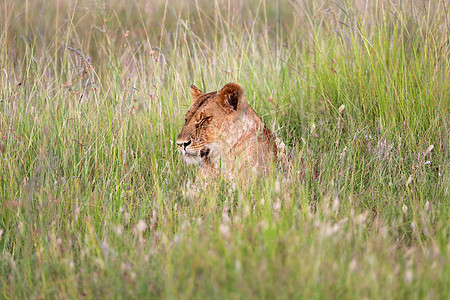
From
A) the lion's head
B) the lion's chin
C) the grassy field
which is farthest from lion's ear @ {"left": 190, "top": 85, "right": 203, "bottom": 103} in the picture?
the lion's chin

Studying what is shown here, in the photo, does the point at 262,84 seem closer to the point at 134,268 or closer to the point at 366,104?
the point at 366,104

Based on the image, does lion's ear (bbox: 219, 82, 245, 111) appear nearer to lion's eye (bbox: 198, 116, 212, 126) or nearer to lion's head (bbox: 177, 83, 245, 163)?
lion's head (bbox: 177, 83, 245, 163)

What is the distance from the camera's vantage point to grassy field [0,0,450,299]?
2680 millimetres

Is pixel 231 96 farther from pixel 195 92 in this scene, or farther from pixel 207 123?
pixel 195 92

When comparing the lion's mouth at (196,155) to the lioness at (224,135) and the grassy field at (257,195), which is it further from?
the grassy field at (257,195)

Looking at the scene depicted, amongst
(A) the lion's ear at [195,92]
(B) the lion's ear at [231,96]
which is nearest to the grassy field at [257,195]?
(A) the lion's ear at [195,92]

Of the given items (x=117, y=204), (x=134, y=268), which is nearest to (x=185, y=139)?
(x=117, y=204)

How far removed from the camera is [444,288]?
8.29 ft

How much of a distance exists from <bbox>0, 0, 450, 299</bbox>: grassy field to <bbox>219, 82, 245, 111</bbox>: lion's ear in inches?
24.2

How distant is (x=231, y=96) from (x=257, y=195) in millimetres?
1030

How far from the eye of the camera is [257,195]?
145 inches

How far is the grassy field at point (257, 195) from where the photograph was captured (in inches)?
105

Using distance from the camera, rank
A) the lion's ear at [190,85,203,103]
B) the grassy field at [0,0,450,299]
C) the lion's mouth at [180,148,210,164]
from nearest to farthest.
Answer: the grassy field at [0,0,450,299] < the lion's mouth at [180,148,210,164] < the lion's ear at [190,85,203,103]

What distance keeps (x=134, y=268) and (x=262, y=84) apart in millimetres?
3814
